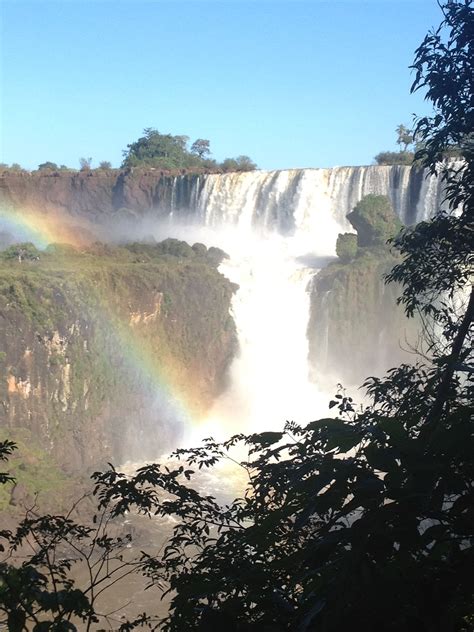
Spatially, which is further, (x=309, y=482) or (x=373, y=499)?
(x=309, y=482)

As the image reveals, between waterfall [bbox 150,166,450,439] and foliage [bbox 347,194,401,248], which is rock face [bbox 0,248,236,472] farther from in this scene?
foliage [bbox 347,194,401,248]

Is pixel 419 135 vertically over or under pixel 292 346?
over

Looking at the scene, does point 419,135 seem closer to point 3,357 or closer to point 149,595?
point 149,595

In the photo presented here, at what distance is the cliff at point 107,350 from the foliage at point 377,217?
19.8 ft

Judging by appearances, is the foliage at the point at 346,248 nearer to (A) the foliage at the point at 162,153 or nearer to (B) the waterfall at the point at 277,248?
(B) the waterfall at the point at 277,248

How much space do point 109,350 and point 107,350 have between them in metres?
0.10

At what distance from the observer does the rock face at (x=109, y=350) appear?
18156 mm

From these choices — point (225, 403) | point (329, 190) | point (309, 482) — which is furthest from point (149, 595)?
point (329, 190)

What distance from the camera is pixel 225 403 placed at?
2553 centimetres

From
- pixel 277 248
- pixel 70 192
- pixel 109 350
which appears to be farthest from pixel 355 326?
pixel 70 192

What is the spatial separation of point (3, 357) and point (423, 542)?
16563 millimetres

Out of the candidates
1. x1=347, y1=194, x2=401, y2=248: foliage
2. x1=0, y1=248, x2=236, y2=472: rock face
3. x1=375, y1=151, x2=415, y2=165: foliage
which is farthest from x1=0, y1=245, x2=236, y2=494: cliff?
x1=375, y1=151, x2=415, y2=165: foliage

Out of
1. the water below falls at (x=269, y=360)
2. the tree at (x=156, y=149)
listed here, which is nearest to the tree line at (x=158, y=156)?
the tree at (x=156, y=149)

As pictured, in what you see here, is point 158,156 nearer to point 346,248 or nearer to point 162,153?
point 162,153
